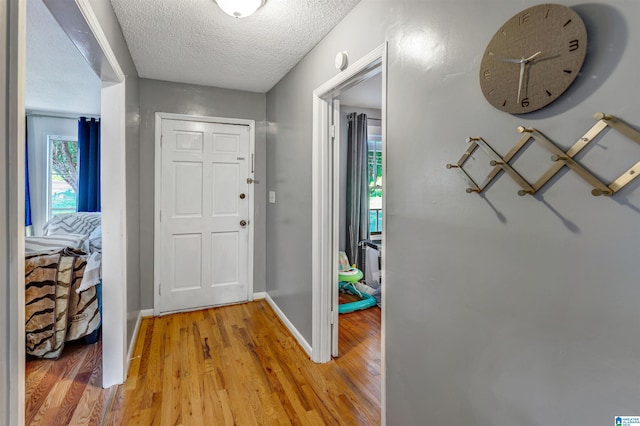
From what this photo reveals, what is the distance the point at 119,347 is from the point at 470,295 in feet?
6.99

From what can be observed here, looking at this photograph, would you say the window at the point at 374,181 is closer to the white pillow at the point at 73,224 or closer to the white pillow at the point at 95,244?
the white pillow at the point at 95,244

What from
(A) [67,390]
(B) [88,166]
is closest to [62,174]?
(B) [88,166]

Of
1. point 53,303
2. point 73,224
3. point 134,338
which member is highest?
point 73,224

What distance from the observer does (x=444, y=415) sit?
1.28m

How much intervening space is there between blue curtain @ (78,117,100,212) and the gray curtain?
3.72 meters

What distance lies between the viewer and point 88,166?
4742 millimetres

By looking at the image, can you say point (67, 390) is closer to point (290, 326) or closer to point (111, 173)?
point (111, 173)

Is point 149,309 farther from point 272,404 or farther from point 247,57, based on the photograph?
point 247,57

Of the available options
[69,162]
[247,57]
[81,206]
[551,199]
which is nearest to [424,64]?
[551,199]

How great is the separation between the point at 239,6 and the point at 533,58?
1543mm

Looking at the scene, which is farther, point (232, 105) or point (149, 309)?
point (232, 105)

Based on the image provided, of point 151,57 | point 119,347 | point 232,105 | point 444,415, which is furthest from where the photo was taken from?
point 232,105

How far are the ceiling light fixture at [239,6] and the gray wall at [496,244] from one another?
562mm

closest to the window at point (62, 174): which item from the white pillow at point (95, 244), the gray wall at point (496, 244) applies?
the white pillow at point (95, 244)
